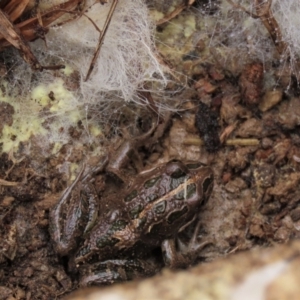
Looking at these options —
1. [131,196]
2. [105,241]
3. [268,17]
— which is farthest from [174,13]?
[105,241]

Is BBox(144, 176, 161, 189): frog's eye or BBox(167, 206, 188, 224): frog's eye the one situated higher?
BBox(144, 176, 161, 189): frog's eye

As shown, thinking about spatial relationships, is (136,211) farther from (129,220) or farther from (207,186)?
(207,186)

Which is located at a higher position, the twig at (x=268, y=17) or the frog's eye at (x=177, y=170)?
the twig at (x=268, y=17)

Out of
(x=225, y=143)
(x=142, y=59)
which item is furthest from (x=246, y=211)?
(x=142, y=59)

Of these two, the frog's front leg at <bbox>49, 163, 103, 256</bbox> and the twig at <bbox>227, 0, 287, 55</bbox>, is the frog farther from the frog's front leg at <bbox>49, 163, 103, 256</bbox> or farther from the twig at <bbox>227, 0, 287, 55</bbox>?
the twig at <bbox>227, 0, 287, 55</bbox>

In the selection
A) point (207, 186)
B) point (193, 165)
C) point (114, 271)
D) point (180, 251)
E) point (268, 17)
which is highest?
point (268, 17)

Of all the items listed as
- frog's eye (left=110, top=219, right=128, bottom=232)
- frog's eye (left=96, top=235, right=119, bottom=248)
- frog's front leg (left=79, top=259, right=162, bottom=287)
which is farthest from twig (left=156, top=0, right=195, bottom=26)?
frog's front leg (left=79, top=259, right=162, bottom=287)

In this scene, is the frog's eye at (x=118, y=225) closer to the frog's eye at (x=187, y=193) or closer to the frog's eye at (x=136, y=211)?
the frog's eye at (x=136, y=211)

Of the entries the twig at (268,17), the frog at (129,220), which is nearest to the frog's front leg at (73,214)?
the frog at (129,220)
